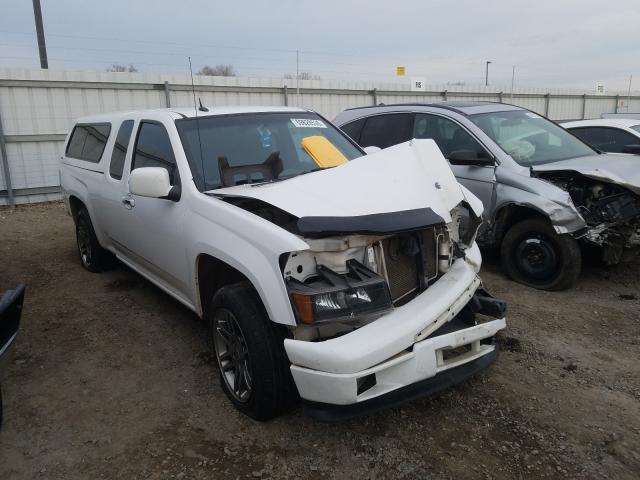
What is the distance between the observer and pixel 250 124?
4.01 m

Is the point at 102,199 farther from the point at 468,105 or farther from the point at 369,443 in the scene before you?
the point at 468,105

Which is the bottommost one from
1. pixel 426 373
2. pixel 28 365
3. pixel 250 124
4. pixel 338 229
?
pixel 28 365

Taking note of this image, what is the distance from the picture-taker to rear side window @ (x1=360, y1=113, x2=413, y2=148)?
6.24 meters

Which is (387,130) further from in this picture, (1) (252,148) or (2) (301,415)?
(2) (301,415)

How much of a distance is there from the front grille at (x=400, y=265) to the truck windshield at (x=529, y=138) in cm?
282

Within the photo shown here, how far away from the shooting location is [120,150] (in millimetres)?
4695

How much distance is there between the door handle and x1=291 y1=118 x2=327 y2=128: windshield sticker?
Answer: 4.93 ft

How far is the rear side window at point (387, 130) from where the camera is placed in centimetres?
624

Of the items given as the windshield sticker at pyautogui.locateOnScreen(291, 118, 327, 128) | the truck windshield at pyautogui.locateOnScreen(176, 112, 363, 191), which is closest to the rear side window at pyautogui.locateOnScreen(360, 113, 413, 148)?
the windshield sticker at pyautogui.locateOnScreen(291, 118, 327, 128)

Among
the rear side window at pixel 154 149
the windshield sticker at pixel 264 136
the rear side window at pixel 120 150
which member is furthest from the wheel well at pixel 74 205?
the windshield sticker at pixel 264 136

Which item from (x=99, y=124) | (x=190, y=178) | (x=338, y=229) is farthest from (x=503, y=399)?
(x=99, y=124)

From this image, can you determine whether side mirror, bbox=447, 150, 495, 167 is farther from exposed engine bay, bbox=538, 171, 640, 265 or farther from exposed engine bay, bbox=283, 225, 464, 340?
exposed engine bay, bbox=283, 225, 464, 340

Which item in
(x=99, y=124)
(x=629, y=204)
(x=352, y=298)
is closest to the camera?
(x=352, y=298)

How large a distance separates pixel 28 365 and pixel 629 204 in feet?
17.4
